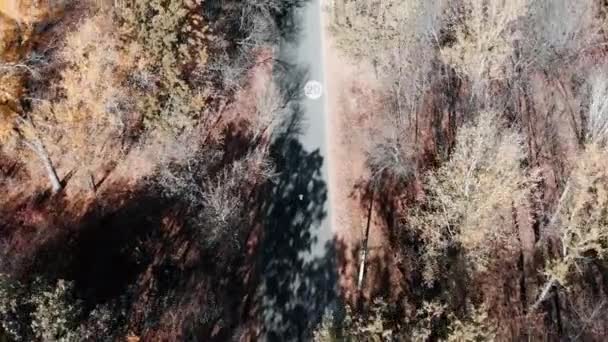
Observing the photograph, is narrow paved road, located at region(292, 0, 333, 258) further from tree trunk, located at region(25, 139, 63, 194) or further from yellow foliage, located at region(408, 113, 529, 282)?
tree trunk, located at region(25, 139, 63, 194)

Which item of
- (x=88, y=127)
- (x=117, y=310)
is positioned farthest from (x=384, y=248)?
(x=88, y=127)

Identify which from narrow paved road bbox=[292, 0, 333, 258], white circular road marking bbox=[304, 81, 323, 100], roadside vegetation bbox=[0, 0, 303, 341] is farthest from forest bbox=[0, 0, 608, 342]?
white circular road marking bbox=[304, 81, 323, 100]

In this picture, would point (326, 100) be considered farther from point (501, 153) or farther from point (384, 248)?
point (501, 153)

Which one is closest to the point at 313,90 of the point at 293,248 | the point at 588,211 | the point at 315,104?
the point at 315,104

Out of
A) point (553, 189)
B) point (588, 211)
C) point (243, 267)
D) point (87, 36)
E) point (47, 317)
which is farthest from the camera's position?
point (553, 189)

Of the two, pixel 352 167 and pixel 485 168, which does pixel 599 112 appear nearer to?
pixel 485 168

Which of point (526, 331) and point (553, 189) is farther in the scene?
point (553, 189)

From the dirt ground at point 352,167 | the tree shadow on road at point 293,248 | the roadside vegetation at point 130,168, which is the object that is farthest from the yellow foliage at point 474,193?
the roadside vegetation at point 130,168
